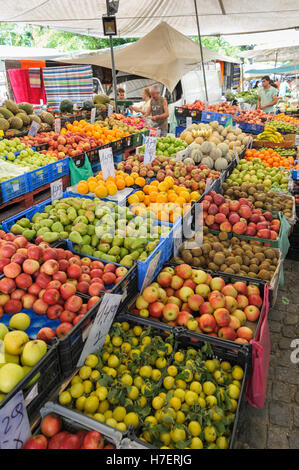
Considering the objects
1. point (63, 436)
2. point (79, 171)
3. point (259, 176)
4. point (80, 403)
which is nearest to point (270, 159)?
point (259, 176)

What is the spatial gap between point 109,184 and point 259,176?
260 centimetres

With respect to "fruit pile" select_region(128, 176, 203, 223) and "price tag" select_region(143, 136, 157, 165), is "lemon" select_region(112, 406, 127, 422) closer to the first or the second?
"fruit pile" select_region(128, 176, 203, 223)

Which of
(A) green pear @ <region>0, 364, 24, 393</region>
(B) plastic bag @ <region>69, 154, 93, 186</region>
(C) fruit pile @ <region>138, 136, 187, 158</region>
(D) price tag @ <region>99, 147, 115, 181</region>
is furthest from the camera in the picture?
(C) fruit pile @ <region>138, 136, 187, 158</region>

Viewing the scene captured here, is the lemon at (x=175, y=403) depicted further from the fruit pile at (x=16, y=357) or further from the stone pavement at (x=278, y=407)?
the fruit pile at (x=16, y=357)

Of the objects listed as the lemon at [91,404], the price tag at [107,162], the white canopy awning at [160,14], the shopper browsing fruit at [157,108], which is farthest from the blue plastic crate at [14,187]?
the white canopy awning at [160,14]

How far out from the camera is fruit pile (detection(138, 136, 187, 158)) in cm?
522

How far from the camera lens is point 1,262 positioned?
2182mm

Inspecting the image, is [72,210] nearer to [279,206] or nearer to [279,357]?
[279,357]

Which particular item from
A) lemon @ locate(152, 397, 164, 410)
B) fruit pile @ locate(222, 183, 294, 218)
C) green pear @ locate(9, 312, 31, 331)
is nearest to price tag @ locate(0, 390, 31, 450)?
green pear @ locate(9, 312, 31, 331)

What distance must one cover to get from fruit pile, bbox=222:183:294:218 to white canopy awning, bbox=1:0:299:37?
643 cm

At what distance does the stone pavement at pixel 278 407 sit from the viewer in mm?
2320

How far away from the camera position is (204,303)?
2.53 metres

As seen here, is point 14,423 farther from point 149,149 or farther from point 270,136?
point 270,136

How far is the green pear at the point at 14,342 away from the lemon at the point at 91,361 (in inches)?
17.4
